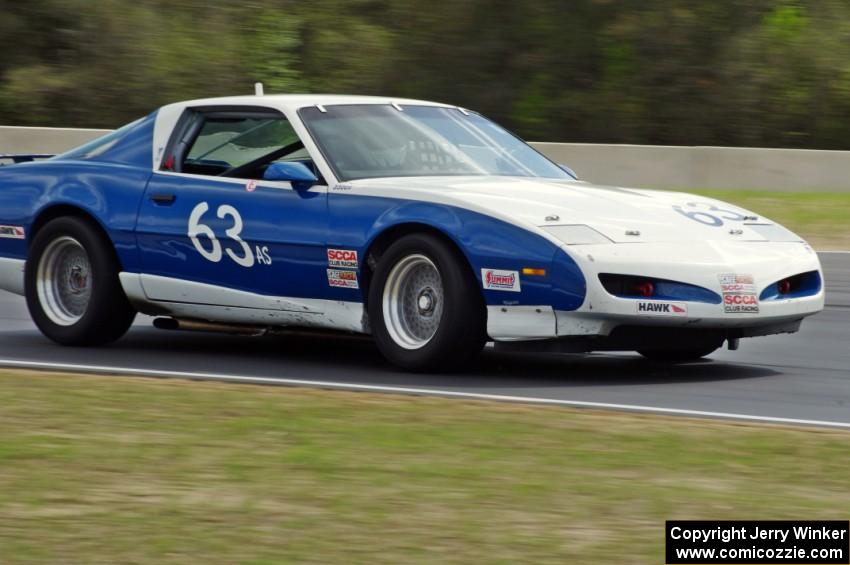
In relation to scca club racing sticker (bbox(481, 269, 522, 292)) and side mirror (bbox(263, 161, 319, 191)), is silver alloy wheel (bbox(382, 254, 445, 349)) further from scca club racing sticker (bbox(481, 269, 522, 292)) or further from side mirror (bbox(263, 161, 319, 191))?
side mirror (bbox(263, 161, 319, 191))

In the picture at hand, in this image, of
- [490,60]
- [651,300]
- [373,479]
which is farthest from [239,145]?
[490,60]

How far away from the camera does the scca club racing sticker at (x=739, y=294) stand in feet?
25.0

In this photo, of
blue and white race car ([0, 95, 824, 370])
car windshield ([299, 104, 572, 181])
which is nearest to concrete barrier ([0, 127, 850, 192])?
blue and white race car ([0, 95, 824, 370])

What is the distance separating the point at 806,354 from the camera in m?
9.07

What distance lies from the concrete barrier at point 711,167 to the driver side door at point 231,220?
1165 centimetres

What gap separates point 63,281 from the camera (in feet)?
31.2

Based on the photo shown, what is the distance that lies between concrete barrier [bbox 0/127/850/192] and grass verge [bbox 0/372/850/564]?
13.5 metres

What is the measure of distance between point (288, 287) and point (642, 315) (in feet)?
6.36

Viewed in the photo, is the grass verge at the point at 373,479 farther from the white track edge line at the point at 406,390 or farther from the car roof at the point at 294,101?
the car roof at the point at 294,101

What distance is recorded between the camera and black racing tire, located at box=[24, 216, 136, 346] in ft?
30.3

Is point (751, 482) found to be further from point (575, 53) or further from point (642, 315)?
point (575, 53)

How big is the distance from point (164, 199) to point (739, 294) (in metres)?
3.26

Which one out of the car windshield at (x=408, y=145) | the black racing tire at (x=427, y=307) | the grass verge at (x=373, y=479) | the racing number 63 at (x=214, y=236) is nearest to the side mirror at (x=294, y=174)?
the car windshield at (x=408, y=145)

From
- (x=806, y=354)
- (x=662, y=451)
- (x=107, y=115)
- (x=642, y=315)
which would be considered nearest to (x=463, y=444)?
(x=662, y=451)
